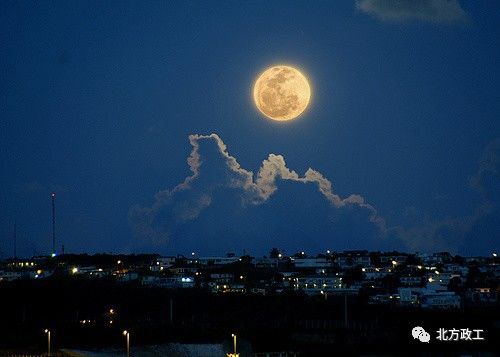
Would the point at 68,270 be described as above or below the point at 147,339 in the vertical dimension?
above

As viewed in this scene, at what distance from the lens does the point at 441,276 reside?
72500 mm

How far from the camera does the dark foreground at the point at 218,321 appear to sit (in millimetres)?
32666

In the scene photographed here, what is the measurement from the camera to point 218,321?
47.5m

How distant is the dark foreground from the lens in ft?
107

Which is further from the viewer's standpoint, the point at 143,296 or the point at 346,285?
the point at 346,285

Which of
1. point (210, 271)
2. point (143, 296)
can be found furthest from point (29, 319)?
point (210, 271)

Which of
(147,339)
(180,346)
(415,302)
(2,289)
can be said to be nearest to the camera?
(180,346)

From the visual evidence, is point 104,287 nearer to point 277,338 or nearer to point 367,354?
point 277,338

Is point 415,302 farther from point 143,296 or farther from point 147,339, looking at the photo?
point 147,339

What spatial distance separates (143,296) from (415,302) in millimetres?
19454

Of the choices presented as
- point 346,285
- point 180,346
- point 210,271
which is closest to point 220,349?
point 180,346

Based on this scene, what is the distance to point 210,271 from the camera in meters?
82.3

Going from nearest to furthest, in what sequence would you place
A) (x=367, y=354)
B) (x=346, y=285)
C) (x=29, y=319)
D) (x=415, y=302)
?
(x=367, y=354), (x=29, y=319), (x=415, y=302), (x=346, y=285)

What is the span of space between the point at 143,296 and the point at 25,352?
27907mm
